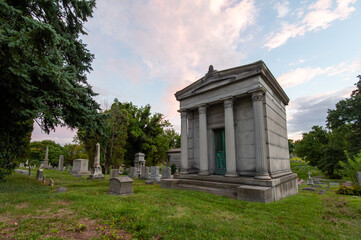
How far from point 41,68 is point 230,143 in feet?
26.7

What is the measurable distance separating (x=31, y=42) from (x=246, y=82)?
7743mm

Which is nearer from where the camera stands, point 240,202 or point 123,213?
point 123,213

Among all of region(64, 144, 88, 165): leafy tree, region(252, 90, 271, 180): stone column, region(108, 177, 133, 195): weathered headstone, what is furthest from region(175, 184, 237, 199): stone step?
region(64, 144, 88, 165): leafy tree

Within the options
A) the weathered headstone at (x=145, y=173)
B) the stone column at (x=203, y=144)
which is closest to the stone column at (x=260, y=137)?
the stone column at (x=203, y=144)

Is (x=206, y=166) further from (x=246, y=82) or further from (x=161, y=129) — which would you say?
(x=161, y=129)

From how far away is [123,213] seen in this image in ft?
15.1

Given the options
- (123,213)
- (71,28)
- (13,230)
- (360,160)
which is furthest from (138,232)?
(360,160)

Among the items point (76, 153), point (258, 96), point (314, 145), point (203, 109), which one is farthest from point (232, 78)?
point (314, 145)

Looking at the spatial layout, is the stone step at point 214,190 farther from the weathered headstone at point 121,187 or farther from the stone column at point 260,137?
the weathered headstone at point 121,187

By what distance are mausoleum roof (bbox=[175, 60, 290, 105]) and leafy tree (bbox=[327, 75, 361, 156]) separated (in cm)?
1888

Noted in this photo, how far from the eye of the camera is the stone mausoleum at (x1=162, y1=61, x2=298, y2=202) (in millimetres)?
7316

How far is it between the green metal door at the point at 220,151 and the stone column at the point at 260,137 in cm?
228

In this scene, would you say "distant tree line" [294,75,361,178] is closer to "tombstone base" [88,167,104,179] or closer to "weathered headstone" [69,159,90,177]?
"tombstone base" [88,167,104,179]

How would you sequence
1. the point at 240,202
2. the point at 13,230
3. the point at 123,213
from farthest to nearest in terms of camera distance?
the point at 240,202, the point at 123,213, the point at 13,230
